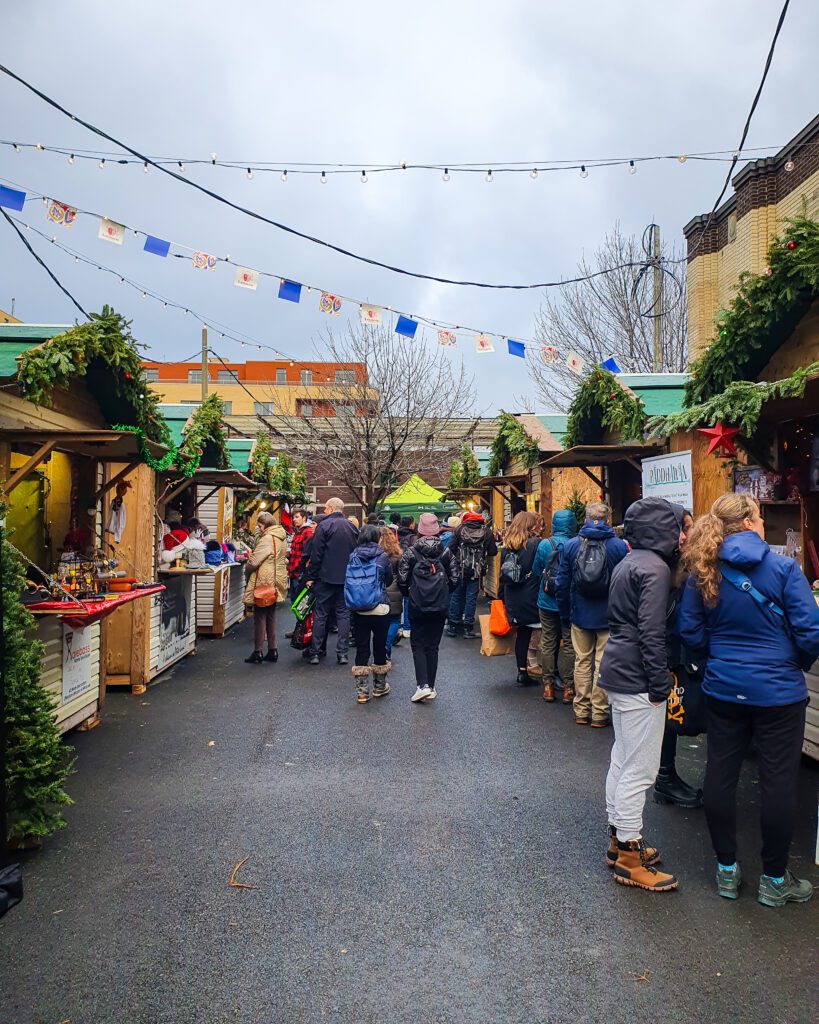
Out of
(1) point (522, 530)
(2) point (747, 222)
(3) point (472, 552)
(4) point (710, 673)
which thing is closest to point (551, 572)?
(1) point (522, 530)

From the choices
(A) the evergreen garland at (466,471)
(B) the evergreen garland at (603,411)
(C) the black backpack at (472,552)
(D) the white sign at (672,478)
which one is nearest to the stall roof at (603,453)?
(B) the evergreen garland at (603,411)

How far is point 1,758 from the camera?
2.84m

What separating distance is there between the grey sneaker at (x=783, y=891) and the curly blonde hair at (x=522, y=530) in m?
4.92

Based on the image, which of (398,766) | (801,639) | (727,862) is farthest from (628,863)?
(398,766)

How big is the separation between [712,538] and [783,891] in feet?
5.53

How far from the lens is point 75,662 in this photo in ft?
21.9

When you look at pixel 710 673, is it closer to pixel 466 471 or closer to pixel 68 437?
pixel 68 437

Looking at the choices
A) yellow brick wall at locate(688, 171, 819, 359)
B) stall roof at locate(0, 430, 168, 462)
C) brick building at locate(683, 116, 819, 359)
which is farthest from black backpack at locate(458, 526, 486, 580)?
stall roof at locate(0, 430, 168, 462)

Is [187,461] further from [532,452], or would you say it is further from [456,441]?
[456,441]

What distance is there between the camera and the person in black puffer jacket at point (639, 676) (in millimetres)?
3826

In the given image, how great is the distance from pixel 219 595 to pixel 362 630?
5458 millimetres

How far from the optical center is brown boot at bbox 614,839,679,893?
3791 mm

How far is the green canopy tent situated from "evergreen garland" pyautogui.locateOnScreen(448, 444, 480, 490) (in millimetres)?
735

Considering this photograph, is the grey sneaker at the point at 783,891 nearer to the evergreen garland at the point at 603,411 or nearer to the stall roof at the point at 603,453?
the stall roof at the point at 603,453
